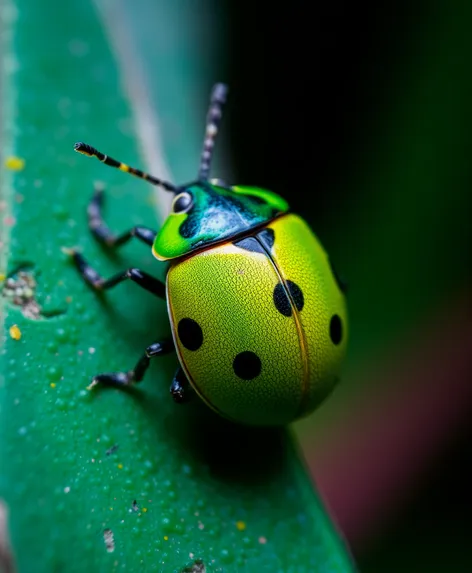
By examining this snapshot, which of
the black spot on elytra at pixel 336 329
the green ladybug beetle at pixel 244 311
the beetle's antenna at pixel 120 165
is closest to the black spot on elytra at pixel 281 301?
the green ladybug beetle at pixel 244 311

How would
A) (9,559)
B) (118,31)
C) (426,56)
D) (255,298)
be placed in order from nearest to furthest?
(9,559) < (255,298) < (118,31) < (426,56)

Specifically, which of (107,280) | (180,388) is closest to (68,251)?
(107,280)

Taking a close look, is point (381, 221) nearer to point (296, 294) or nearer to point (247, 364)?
point (296, 294)

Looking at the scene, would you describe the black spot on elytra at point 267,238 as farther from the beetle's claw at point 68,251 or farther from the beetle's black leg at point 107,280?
the beetle's claw at point 68,251

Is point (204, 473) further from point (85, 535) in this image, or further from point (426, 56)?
point (426, 56)

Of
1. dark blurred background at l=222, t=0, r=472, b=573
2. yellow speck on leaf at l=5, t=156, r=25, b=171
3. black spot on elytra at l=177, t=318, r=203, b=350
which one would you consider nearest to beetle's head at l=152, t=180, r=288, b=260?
black spot on elytra at l=177, t=318, r=203, b=350

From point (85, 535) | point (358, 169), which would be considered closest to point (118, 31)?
point (358, 169)

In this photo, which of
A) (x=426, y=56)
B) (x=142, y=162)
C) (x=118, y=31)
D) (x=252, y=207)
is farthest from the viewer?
(x=426, y=56)
